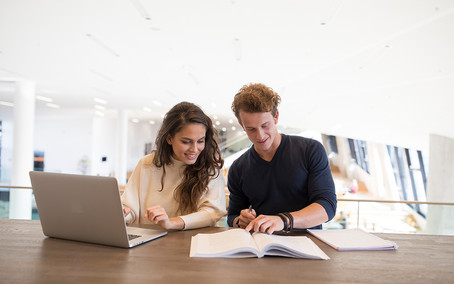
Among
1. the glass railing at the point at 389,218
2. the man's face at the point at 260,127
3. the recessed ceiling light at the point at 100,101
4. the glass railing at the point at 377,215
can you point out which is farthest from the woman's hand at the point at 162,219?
the recessed ceiling light at the point at 100,101

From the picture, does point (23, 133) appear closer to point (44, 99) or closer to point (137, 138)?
point (44, 99)

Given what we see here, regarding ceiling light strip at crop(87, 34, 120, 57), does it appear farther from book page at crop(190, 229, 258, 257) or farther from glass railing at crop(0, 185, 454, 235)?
book page at crop(190, 229, 258, 257)

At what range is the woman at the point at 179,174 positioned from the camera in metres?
1.73

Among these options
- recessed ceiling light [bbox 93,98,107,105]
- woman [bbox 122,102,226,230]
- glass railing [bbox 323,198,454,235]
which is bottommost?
glass railing [bbox 323,198,454,235]

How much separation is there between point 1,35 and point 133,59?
1.91 m

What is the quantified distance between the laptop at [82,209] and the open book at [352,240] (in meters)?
0.68

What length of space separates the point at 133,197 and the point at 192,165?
34cm

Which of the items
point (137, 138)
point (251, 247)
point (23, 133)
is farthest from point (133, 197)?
point (137, 138)

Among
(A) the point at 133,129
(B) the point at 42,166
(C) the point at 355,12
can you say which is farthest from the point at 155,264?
(A) the point at 133,129

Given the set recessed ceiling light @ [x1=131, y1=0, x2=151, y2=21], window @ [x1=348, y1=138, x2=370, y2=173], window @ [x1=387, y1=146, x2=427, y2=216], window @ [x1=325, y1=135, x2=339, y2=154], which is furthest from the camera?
window @ [x1=325, y1=135, x2=339, y2=154]

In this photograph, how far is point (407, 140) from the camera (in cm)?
869

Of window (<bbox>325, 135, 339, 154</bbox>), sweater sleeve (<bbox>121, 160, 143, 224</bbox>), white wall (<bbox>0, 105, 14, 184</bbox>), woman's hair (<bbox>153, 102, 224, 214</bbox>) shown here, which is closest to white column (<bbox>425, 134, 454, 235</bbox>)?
woman's hair (<bbox>153, 102, 224, 214</bbox>)

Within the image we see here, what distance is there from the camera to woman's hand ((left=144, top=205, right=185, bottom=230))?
1.36 meters

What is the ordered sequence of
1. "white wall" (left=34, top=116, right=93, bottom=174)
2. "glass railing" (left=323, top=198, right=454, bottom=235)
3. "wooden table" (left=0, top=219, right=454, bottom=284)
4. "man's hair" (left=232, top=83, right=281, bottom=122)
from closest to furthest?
"wooden table" (left=0, top=219, right=454, bottom=284), "man's hair" (left=232, top=83, right=281, bottom=122), "glass railing" (left=323, top=198, right=454, bottom=235), "white wall" (left=34, top=116, right=93, bottom=174)
